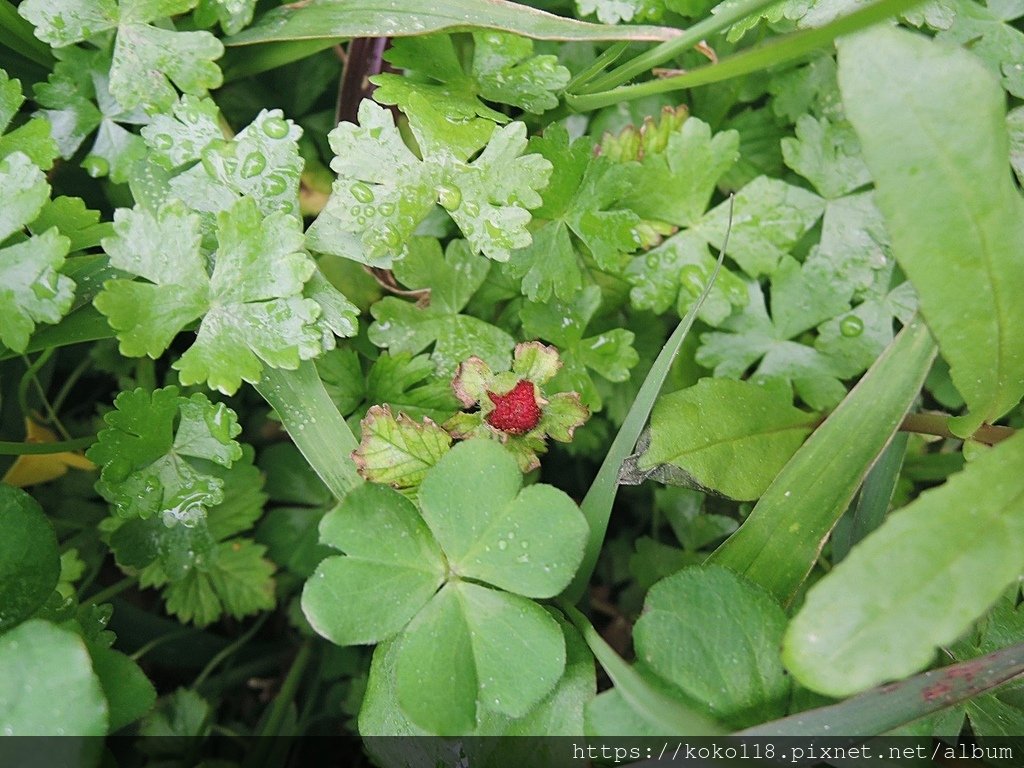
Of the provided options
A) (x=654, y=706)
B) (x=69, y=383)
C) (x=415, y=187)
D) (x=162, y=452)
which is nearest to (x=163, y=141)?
(x=415, y=187)

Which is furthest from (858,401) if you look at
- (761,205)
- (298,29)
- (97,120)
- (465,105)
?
(97,120)

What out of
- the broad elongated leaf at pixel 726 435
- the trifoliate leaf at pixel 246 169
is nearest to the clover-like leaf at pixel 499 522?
the broad elongated leaf at pixel 726 435

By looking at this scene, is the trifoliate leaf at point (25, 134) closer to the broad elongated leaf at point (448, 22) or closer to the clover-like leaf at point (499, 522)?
the broad elongated leaf at point (448, 22)

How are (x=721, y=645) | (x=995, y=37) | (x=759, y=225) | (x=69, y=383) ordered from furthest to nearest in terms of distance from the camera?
(x=69, y=383)
(x=759, y=225)
(x=995, y=37)
(x=721, y=645)

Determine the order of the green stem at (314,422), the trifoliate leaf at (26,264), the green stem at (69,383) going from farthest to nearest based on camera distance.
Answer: the green stem at (69,383)
the green stem at (314,422)
the trifoliate leaf at (26,264)

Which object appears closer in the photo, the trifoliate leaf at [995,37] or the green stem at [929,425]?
the green stem at [929,425]

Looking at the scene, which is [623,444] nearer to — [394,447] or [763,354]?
[394,447]
